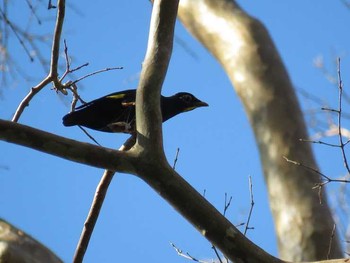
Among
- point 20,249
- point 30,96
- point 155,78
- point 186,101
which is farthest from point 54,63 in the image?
point 186,101

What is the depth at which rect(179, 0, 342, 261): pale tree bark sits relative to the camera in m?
3.64

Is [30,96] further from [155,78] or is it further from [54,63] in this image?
[155,78]

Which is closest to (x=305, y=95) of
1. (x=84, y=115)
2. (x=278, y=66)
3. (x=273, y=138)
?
(x=278, y=66)

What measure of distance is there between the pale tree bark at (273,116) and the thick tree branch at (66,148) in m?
1.46

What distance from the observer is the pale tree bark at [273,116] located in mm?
3637

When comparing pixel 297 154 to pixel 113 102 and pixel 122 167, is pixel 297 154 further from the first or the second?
pixel 122 167

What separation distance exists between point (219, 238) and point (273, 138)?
5.93 feet

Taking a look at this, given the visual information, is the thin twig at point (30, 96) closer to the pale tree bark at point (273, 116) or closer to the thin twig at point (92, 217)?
the thin twig at point (92, 217)

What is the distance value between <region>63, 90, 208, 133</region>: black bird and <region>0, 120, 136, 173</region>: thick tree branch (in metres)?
1.03

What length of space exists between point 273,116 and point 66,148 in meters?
2.03

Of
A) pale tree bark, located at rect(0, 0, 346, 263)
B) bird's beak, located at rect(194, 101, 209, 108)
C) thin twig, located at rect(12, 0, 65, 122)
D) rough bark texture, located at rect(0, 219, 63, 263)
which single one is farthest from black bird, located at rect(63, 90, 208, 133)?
rough bark texture, located at rect(0, 219, 63, 263)

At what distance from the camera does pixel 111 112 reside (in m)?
3.86

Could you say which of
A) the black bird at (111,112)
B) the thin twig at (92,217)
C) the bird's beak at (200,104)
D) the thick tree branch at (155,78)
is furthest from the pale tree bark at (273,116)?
the thick tree branch at (155,78)

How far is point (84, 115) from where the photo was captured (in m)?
3.71
